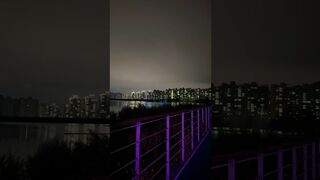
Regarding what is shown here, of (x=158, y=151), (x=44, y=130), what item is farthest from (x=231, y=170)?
(x=158, y=151)

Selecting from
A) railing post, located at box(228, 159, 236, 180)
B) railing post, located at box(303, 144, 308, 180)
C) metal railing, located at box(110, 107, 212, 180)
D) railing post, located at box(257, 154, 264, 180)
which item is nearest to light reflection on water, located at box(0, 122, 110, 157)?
metal railing, located at box(110, 107, 212, 180)

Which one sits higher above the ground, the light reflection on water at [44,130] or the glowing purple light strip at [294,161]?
the light reflection on water at [44,130]

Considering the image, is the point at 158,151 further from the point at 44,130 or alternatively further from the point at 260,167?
the point at 260,167

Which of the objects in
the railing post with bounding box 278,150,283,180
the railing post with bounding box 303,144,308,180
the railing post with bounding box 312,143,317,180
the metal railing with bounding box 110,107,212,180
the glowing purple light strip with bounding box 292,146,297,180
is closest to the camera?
the metal railing with bounding box 110,107,212,180

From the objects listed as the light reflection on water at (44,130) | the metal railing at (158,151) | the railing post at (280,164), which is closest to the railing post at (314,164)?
the railing post at (280,164)

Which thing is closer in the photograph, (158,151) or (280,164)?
(280,164)

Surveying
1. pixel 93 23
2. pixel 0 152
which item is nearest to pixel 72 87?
pixel 93 23

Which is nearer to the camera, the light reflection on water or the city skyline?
the light reflection on water

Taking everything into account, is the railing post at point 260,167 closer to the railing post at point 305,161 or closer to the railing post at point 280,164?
the railing post at point 280,164

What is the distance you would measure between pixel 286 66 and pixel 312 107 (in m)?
1.89

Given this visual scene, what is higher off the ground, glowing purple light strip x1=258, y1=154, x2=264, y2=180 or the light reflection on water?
the light reflection on water

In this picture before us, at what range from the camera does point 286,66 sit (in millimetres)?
8203

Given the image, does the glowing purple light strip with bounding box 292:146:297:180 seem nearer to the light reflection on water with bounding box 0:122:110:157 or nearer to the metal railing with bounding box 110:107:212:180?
the metal railing with bounding box 110:107:212:180

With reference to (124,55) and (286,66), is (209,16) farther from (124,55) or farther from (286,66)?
(286,66)
